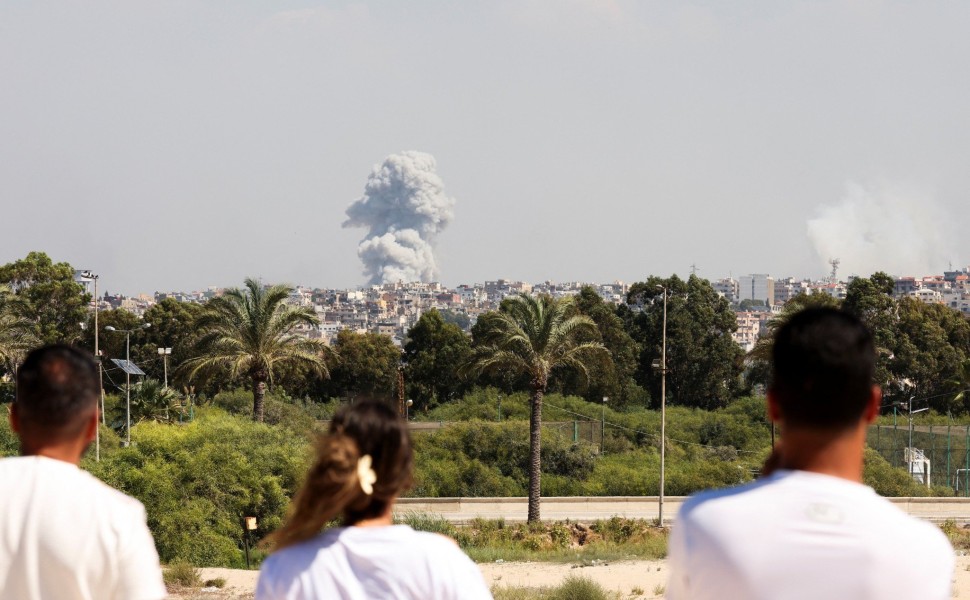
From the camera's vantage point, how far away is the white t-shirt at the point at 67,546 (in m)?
2.67

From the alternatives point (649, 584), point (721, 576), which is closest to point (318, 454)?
point (721, 576)

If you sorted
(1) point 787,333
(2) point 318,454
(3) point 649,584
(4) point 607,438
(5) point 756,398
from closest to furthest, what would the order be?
(1) point 787,333 < (2) point 318,454 < (3) point 649,584 < (4) point 607,438 < (5) point 756,398

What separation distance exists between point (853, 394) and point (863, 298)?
2274 inches

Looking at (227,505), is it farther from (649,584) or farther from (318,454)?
(318,454)

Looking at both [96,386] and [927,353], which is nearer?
[96,386]

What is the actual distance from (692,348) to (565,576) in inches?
1548

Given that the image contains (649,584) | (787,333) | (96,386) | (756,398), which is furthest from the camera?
(756,398)

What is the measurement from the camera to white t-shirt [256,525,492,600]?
8.56ft

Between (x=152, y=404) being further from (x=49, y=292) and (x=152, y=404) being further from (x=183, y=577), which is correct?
(x=183, y=577)

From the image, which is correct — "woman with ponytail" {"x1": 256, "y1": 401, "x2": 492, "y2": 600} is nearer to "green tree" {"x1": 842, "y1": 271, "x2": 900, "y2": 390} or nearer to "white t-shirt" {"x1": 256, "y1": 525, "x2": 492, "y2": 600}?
"white t-shirt" {"x1": 256, "y1": 525, "x2": 492, "y2": 600}

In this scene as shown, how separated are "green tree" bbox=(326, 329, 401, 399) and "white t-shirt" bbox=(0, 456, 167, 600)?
185 feet

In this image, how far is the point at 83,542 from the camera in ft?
8.75

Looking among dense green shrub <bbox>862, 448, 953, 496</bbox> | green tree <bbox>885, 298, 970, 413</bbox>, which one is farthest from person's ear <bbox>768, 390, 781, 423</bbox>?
green tree <bbox>885, 298, 970, 413</bbox>

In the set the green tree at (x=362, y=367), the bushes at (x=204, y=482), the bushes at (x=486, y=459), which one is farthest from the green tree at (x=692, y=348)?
the bushes at (x=204, y=482)
